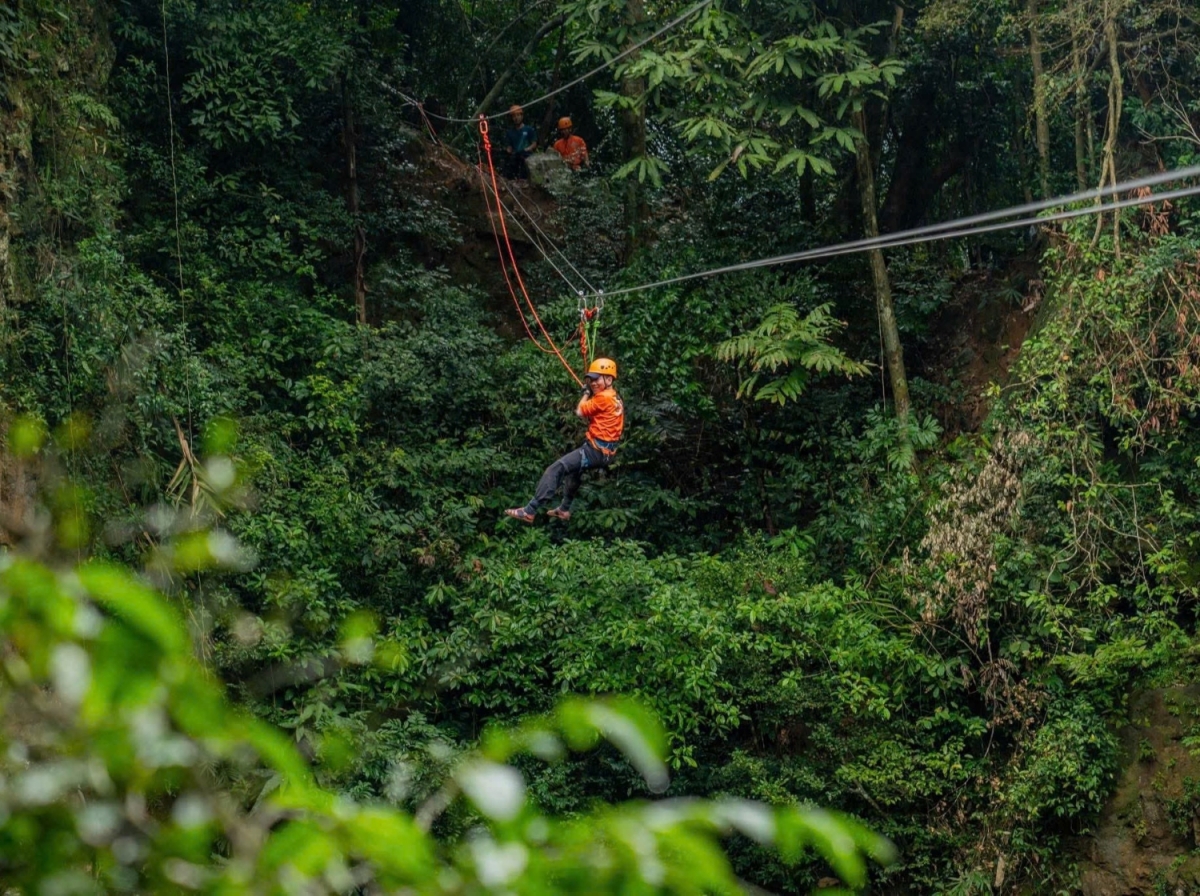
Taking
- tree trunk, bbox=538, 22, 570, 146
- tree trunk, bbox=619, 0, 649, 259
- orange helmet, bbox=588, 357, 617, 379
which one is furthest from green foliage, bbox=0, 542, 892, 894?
tree trunk, bbox=538, 22, 570, 146

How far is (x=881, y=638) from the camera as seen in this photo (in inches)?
368

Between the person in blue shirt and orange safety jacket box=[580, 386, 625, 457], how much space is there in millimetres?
5570

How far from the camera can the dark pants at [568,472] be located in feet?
30.3

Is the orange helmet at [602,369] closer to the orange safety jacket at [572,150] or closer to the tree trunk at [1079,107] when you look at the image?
the tree trunk at [1079,107]

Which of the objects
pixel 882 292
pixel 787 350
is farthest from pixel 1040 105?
pixel 787 350

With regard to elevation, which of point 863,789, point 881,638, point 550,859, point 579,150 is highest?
point 550,859

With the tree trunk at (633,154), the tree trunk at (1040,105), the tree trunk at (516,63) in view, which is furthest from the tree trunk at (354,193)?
the tree trunk at (1040,105)

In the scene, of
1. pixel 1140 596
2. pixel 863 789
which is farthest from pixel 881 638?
pixel 1140 596

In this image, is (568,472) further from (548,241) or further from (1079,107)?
(1079,107)

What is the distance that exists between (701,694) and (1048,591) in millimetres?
2431

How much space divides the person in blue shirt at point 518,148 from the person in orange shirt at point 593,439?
5.44 m

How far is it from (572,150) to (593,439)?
5906mm

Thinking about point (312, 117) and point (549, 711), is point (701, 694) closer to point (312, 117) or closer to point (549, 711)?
point (549, 711)

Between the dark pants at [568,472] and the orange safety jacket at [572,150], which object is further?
the orange safety jacket at [572,150]
